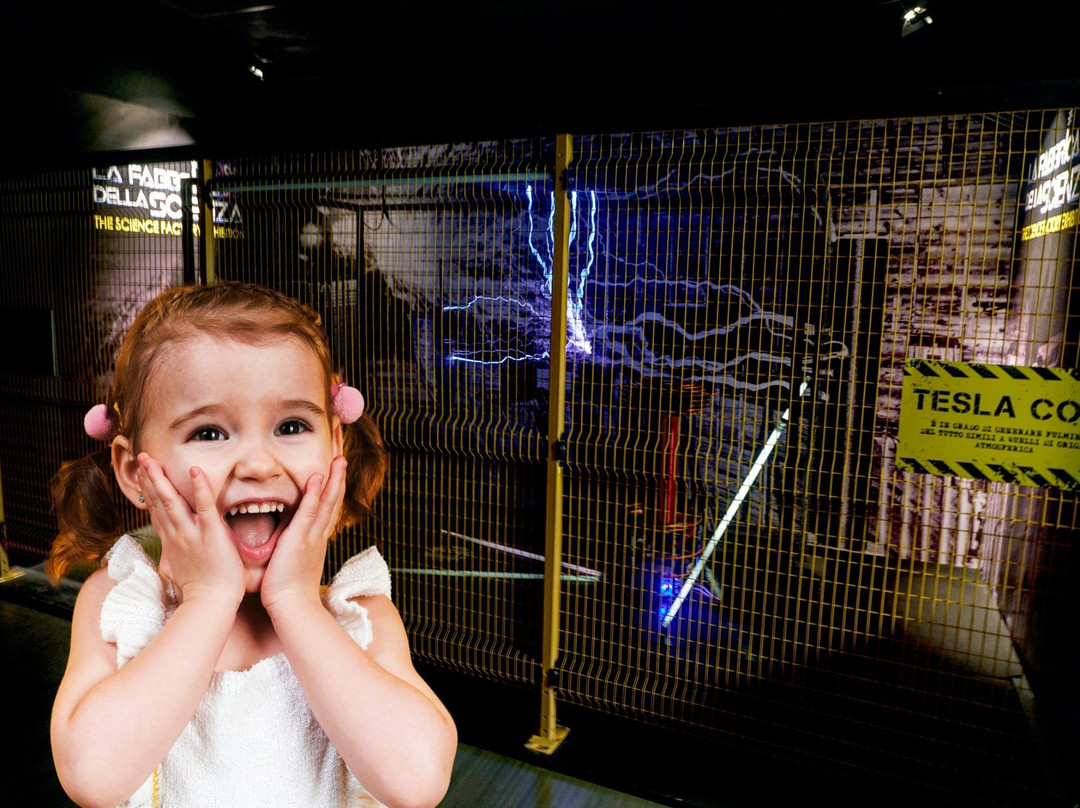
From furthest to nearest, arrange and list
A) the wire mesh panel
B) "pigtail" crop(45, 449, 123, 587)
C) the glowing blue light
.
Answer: the glowing blue light < the wire mesh panel < "pigtail" crop(45, 449, 123, 587)

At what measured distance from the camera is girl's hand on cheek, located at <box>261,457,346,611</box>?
0.91m

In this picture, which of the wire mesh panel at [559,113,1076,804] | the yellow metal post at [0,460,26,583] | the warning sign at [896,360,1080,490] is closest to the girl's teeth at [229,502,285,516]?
the wire mesh panel at [559,113,1076,804]

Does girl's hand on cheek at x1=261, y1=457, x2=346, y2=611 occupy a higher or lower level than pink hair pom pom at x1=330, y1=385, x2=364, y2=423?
lower

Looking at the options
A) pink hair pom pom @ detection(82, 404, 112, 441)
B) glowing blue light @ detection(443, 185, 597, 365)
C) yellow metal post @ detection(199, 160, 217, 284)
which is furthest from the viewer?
yellow metal post @ detection(199, 160, 217, 284)

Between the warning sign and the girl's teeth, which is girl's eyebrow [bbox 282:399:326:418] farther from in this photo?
the warning sign

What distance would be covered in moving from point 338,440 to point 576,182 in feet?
4.83

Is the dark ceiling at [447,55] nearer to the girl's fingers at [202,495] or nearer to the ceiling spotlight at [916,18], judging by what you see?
the ceiling spotlight at [916,18]

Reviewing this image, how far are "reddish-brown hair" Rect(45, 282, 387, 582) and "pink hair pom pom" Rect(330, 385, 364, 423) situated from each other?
3 cm

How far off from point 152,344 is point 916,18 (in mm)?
4225

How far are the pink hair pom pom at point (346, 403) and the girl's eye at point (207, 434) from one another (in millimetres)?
220

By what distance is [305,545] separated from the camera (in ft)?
3.02

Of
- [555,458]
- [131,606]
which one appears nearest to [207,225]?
[555,458]

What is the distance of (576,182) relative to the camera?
229cm

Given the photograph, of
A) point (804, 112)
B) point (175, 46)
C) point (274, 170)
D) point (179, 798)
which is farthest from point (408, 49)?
point (179, 798)
